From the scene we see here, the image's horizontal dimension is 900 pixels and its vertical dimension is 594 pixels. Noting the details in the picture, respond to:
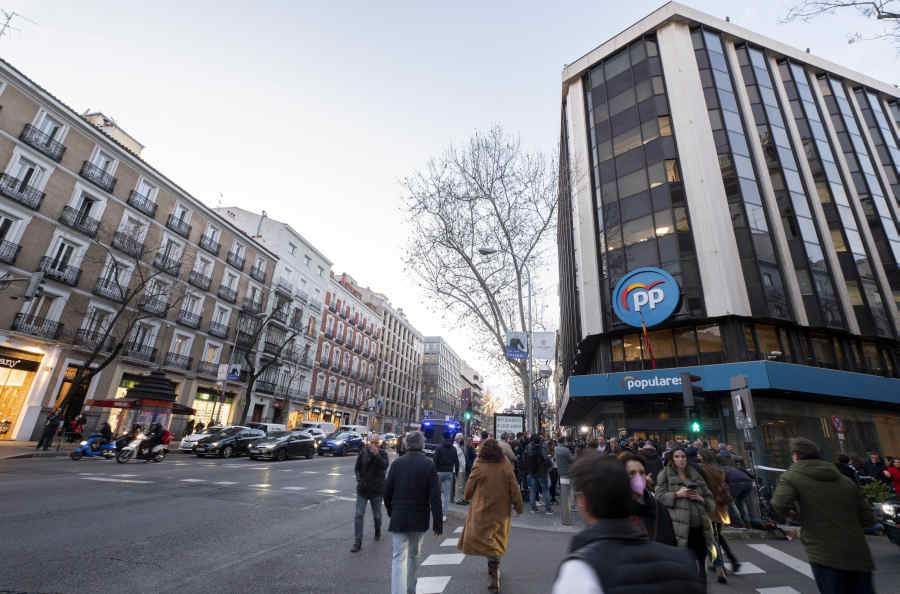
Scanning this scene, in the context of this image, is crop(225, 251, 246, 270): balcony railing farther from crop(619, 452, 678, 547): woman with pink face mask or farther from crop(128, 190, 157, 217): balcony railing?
crop(619, 452, 678, 547): woman with pink face mask

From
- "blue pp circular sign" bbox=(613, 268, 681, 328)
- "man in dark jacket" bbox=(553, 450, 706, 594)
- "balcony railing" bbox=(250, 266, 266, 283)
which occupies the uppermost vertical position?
"balcony railing" bbox=(250, 266, 266, 283)

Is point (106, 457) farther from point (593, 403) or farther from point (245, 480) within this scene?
point (593, 403)

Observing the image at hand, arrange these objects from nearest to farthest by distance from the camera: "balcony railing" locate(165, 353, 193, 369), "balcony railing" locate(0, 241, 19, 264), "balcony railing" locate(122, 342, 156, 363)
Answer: "balcony railing" locate(0, 241, 19, 264) → "balcony railing" locate(122, 342, 156, 363) → "balcony railing" locate(165, 353, 193, 369)

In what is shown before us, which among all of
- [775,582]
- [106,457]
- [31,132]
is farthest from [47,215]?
[775,582]

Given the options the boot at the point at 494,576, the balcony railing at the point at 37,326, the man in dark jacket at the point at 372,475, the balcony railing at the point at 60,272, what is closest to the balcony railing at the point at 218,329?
the balcony railing at the point at 60,272

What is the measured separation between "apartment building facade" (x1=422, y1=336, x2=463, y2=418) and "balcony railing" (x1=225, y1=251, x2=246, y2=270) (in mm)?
52725

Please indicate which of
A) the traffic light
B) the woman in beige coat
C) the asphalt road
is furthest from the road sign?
the woman in beige coat

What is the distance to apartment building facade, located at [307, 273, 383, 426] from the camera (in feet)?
153

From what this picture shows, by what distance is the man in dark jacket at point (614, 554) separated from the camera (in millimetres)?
1521

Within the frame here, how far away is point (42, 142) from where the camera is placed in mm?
21781

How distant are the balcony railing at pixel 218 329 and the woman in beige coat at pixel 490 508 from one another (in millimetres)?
32600

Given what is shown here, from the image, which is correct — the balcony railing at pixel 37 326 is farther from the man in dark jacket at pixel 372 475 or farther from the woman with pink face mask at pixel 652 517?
the woman with pink face mask at pixel 652 517

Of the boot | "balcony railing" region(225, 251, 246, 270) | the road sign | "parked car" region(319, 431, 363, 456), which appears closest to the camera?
the boot

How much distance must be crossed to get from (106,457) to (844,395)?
107ft
